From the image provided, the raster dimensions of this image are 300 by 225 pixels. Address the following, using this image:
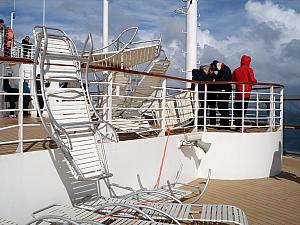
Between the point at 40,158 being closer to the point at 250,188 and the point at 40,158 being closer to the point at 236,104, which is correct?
the point at 250,188

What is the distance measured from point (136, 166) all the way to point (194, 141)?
2049 millimetres

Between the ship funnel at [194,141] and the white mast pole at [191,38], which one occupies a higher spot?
the white mast pole at [191,38]

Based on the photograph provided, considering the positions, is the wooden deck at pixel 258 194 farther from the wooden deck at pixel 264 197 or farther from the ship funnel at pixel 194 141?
the ship funnel at pixel 194 141

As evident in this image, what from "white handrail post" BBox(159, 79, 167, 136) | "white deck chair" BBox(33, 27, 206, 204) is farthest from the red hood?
"white deck chair" BBox(33, 27, 206, 204)

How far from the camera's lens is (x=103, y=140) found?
541 centimetres

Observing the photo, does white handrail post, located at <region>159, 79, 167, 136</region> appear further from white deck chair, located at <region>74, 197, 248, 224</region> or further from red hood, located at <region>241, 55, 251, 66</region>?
red hood, located at <region>241, 55, 251, 66</region>

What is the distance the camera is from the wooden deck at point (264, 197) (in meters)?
5.24

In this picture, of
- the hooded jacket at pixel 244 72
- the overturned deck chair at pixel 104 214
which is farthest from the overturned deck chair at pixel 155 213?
the hooded jacket at pixel 244 72

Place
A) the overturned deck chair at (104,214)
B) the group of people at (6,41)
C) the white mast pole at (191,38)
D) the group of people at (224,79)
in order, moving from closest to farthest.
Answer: the overturned deck chair at (104,214), the group of people at (224,79), the white mast pole at (191,38), the group of people at (6,41)

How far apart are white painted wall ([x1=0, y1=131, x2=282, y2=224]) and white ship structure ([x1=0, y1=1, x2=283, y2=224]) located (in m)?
0.01

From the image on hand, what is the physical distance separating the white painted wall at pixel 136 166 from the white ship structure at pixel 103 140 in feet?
0.04

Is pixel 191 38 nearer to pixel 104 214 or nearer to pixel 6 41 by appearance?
pixel 6 41

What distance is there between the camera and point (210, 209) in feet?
13.9

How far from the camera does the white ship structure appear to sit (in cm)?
410
